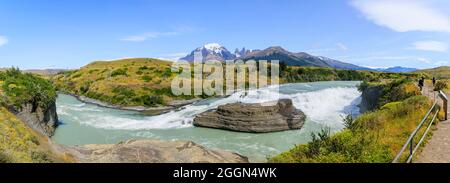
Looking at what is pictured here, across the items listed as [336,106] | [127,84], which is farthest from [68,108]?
[336,106]

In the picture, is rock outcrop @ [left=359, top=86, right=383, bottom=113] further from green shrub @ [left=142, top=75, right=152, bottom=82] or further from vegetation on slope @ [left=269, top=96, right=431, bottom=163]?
green shrub @ [left=142, top=75, right=152, bottom=82]

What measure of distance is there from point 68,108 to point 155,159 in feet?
181

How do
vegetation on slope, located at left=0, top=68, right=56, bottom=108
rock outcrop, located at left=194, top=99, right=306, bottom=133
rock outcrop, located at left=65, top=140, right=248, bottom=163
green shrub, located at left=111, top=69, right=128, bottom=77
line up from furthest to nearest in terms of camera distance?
green shrub, located at left=111, top=69, right=128, bottom=77 → rock outcrop, located at left=194, top=99, right=306, bottom=133 → vegetation on slope, located at left=0, top=68, right=56, bottom=108 → rock outcrop, located at left=65, top=140, right=248, bottom=163

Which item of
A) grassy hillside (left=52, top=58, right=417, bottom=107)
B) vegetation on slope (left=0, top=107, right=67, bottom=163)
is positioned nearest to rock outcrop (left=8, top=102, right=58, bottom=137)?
vegetation on slope (left=0, top=107, right=67, bottom=163)

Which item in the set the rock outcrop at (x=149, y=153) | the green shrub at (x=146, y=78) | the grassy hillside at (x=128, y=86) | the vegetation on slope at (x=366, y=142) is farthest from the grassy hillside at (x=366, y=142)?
the green shrub at (x=146, y=78)

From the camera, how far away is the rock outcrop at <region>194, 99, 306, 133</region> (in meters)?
40.2

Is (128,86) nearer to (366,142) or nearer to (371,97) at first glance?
(371,97)

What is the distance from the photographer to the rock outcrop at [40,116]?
111 feet

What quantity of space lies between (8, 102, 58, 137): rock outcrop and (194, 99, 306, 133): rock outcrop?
56.0 ft

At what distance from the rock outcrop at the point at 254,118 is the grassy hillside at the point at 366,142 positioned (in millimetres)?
17723

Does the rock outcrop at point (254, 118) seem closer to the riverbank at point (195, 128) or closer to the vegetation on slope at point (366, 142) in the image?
the riverbank at point (195, 128)

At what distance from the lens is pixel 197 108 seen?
5466 cm
